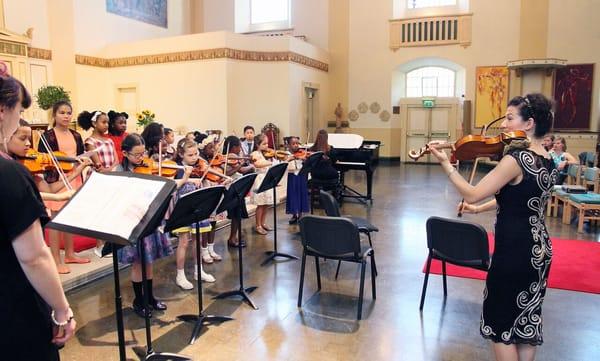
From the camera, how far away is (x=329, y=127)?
15.8m

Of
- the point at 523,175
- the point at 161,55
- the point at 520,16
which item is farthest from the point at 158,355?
the point at 520,16

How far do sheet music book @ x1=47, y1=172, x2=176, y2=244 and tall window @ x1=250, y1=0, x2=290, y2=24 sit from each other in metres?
14.8

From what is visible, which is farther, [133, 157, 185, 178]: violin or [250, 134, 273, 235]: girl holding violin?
[250, 134, 273, 235]: girl holding violin

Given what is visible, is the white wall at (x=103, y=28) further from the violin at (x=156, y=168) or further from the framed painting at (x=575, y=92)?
the framed painting at (x=575, y=92)

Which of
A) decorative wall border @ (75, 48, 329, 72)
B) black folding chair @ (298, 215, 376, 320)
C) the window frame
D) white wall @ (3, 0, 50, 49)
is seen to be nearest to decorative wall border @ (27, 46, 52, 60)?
white wall @ (3, 0, 50, 49)

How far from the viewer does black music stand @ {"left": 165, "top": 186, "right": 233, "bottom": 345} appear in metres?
2.99

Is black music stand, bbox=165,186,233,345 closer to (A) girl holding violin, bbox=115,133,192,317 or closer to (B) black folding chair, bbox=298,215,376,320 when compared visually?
(A) girl holding violin, bbox=115,133,192,317

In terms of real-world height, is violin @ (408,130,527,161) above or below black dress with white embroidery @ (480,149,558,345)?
above

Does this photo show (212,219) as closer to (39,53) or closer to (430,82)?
(39,53)

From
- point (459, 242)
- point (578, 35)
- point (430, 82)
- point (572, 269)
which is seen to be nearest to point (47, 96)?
point (459, 242)

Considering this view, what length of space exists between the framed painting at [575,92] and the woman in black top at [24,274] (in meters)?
14.3

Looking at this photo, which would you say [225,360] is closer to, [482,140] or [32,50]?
[482,140]

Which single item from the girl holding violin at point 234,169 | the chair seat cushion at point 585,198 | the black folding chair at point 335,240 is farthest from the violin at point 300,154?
the chair seat cushion at point 585,198

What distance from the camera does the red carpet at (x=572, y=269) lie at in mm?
4250
